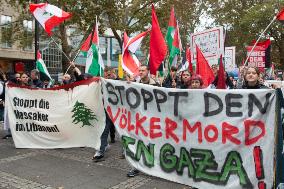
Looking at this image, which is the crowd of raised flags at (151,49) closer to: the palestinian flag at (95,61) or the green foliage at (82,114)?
the palestinian flag at (95,61)

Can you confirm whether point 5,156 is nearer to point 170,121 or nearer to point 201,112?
point 170,121

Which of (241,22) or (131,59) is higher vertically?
(241,22)

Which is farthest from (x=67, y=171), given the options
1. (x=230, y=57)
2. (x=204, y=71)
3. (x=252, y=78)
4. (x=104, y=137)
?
(x=230, y=57)

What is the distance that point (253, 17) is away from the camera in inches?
1013

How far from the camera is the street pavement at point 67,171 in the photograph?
5450 millimetres

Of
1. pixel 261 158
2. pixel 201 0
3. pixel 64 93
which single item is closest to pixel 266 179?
pixel 261 158

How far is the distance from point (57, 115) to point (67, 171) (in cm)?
157

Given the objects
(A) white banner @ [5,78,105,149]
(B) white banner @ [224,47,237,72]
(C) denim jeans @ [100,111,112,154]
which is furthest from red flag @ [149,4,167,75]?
(B) white banner @ [224,47,237,72]

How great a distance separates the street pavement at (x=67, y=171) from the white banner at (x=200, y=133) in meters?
0.31

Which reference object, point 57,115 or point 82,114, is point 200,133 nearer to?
point 82,114

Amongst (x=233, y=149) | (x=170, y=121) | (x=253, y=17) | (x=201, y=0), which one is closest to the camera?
(x=233, y=149)

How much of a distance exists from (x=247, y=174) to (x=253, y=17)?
A: 2284 cm

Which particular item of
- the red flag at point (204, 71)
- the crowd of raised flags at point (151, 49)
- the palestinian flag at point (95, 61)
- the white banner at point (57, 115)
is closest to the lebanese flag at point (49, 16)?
the crowd of raised flags at point (151, 49)

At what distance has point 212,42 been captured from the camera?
25.4 ft
